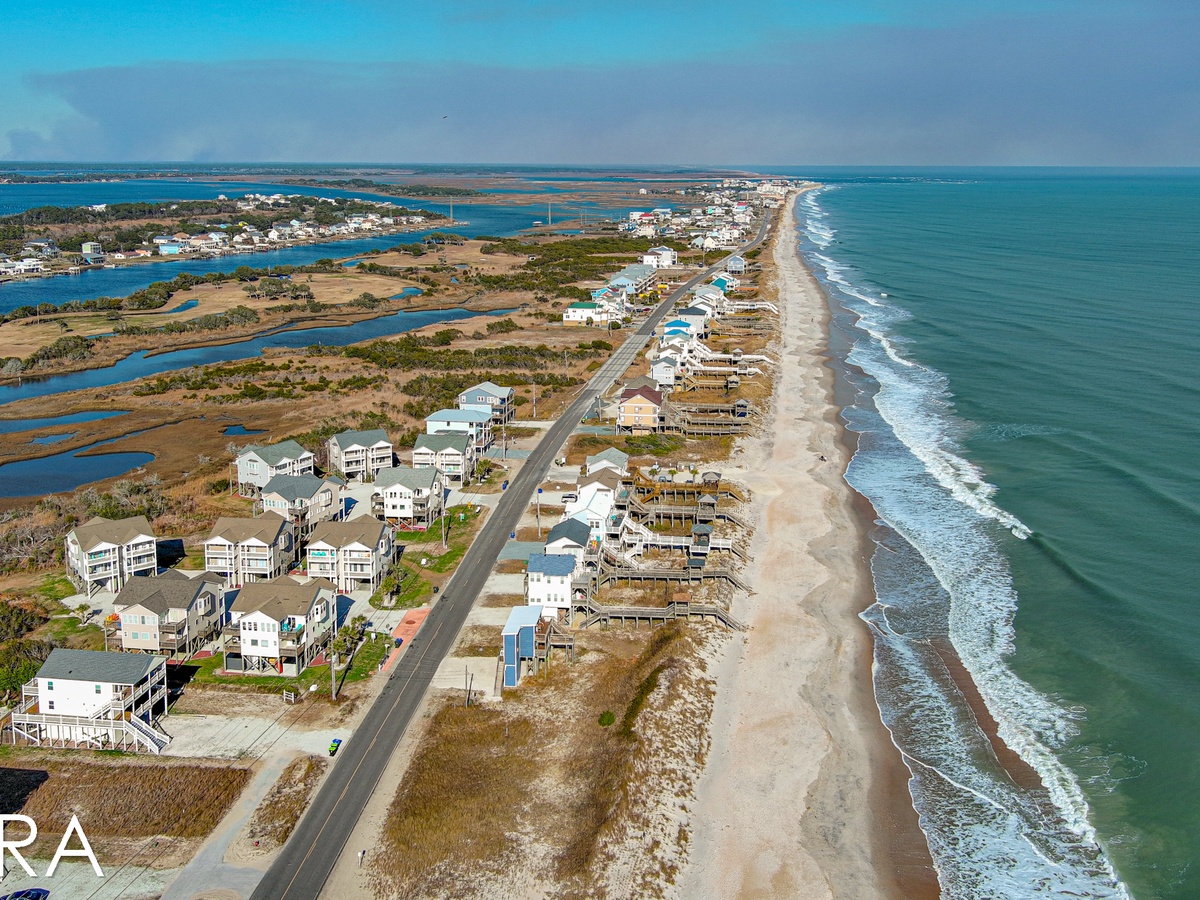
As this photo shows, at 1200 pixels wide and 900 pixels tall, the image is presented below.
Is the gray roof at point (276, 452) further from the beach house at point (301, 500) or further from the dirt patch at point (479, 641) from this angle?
the dirt patch at point (479, 641)

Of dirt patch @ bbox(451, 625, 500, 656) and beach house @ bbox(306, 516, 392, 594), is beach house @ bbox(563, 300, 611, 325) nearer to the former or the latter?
beach house @ bbox(306, 516, 392, 594)

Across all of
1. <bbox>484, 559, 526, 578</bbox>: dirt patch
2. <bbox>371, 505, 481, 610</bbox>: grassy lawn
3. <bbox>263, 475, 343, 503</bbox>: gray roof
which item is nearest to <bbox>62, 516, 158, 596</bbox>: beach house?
<bbox>263, 475, 343, 503</bbox>: gray roof

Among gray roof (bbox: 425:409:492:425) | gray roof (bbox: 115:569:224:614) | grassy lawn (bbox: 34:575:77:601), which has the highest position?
gray roof (bbox: 425:409:492:425)

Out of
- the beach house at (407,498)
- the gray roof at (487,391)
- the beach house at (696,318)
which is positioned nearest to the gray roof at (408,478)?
the beach house at (407,498)

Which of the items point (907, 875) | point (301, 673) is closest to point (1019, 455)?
point (907, 875)

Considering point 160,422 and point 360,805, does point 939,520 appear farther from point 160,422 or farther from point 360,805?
point 160,422

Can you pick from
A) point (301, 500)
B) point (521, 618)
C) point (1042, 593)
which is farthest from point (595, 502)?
point (1042, 593)
